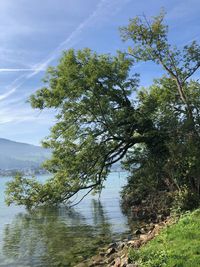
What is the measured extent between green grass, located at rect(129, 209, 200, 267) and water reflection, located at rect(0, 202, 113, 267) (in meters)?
6.25

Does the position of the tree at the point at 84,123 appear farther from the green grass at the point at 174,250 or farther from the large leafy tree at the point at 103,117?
the green grass at the point at 174,250

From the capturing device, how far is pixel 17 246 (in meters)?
27.8

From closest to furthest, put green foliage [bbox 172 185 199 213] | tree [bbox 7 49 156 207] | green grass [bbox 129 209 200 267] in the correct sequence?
green grass [bbox 129 209 200 267], green foliage [bbox 172 185 199 213], tree [bbox 7 49 156 207]

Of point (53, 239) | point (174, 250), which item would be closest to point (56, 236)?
point (53, 239)

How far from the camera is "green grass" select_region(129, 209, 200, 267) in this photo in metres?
13.5

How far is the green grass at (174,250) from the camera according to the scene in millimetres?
13469

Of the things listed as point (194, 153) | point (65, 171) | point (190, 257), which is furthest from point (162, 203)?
point (190, 257)

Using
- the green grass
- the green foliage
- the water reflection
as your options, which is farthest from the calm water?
the green grass

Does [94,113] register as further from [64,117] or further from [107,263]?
[107,263]

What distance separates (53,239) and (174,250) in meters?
16.1

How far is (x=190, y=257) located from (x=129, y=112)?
75.3 ft

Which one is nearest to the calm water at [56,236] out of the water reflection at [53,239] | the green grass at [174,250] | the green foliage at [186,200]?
the water reflection at [53,239]

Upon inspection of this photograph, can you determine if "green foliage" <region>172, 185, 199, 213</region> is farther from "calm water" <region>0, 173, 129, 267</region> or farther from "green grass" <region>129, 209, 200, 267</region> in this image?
"green grass" <region>129, 209, 200, 267</region>

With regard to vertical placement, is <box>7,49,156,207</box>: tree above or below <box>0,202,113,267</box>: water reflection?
above
